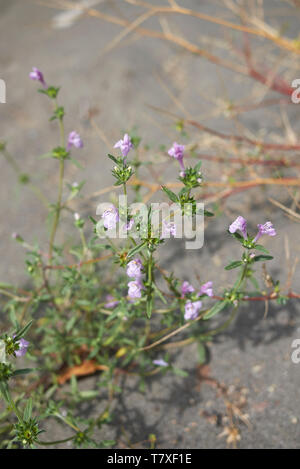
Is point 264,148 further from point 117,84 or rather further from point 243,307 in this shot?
point 117,84

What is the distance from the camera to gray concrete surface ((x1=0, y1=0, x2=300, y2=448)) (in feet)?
5.96

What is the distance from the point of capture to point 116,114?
3.06 metres

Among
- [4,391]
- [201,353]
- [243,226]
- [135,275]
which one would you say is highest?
Answer: [243,226]

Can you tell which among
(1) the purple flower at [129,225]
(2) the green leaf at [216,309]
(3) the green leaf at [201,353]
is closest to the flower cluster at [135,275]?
(1) the purple flower at [129,225]

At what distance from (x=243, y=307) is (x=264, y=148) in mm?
1069

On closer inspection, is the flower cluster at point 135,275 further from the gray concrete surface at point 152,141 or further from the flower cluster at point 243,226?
the gray concrete surface at point 152,141

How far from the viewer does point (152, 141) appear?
9.50 ft

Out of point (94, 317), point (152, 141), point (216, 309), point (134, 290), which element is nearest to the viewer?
point (134, 290)

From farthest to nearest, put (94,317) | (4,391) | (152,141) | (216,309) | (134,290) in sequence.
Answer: (152,141), (94,317), (216,309), (134,290), (4,391)

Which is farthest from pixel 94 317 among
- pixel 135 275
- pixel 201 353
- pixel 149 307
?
pixel 135 275

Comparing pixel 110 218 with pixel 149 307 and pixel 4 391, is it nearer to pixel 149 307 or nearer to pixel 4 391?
pixel 149 307

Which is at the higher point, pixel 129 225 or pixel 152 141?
pixel 152 141

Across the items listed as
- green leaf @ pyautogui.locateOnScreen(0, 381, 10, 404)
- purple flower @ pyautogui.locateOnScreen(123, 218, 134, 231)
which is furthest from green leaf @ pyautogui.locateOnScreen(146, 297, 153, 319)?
green leaf @ pyautogui.locateOnScreen(0, 381, 10, 404)

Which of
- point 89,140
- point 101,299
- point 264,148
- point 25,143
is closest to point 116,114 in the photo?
point 89,140
